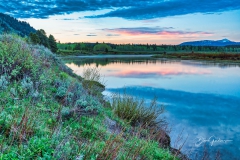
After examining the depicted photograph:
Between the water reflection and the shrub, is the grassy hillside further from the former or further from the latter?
the water reflection

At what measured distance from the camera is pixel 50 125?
575 cm

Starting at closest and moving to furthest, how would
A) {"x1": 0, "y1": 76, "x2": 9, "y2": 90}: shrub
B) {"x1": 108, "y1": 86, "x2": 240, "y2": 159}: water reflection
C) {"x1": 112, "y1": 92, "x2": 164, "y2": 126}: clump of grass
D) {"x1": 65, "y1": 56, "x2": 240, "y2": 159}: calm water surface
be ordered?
{"x1": 0, "y1": 76, "x2": 9, "y2": 90}: shrub, {"x1": 65, "y1": 56, "x2": 240, "y2": 159}: calm water surface, {"x1": 108, "y1": 86, "x2": 240, "y2": 159}: water reflection, {"x1": 112, "y1": 92, "x2": 164, "y2": 126}: clump of grass

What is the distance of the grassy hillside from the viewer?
4.10m

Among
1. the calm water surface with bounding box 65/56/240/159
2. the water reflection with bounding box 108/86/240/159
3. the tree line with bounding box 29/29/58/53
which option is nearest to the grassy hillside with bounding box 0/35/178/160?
the calm water surface with bounding box 65/56/240/159

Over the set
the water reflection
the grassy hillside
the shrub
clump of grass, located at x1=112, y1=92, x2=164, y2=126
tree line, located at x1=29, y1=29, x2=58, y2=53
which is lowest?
the water reflection

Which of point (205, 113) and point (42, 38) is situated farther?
point (42, 38)

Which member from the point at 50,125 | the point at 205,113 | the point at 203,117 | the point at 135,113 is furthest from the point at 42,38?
the point at 50,125

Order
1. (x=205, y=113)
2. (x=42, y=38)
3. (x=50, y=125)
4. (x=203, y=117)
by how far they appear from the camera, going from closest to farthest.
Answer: (x=50, y=125), (x=203, y=117), (x=205, y=113), (x=42, y=38)

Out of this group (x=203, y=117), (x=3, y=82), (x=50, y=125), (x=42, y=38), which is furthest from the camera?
(x=42, y=38)

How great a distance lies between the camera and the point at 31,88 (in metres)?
7.63

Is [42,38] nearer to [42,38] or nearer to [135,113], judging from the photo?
[42,38]

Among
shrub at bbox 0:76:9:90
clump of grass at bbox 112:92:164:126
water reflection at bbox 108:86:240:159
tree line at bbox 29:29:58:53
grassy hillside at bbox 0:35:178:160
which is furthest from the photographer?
tree line at bbox 29:29:58:53

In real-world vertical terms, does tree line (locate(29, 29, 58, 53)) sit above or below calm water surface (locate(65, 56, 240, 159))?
above

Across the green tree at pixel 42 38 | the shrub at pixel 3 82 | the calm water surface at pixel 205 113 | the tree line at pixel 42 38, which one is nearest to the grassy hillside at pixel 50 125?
the shrub at pixel 3 82
